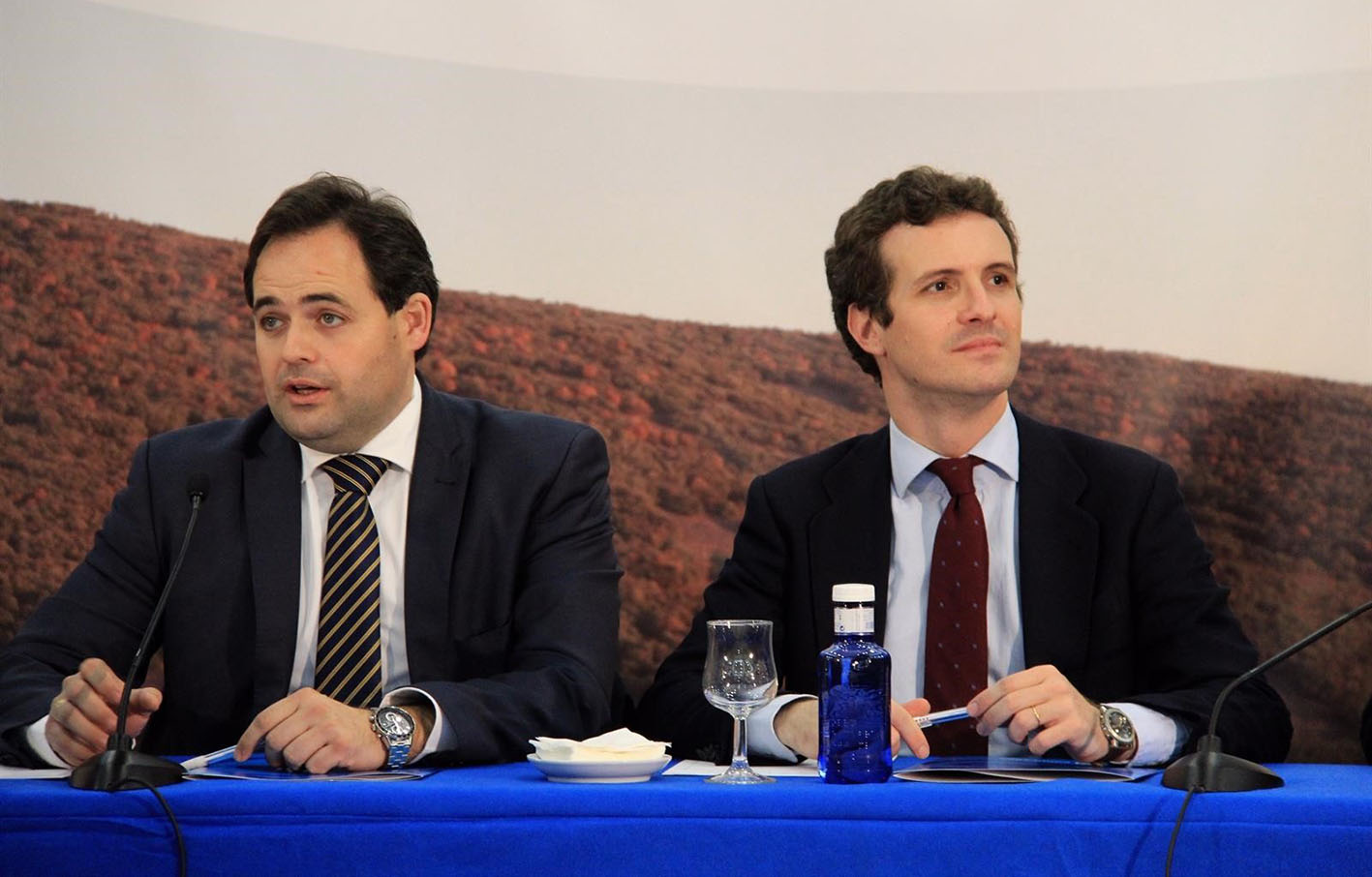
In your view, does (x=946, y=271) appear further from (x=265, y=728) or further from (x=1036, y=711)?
(x=265, y=728)

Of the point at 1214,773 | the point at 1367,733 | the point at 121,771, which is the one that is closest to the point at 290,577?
the point at 121,771

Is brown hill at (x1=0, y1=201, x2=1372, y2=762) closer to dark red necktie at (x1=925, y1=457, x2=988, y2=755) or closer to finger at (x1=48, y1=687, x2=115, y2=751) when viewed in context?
dark red necktie at (x1=925, y1=457, x2=988, y2=755)

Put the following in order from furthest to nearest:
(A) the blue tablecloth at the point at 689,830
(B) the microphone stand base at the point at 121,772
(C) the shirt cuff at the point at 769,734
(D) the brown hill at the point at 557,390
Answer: (D) the brown hill at the point at 557,390, (C) the shirt cuff at the point at 769,734, (B) the microphone stand base at the point at 121,772, (A) the blue tablecloth at the point at 689,830

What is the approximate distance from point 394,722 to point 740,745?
1.54 feet

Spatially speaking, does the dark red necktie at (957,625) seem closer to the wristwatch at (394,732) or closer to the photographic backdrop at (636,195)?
the wristwatch at (394,732)

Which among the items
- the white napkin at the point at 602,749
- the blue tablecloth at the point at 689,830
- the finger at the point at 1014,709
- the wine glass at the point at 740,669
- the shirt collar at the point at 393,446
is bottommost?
the blue tablecloth at the point at 689,830

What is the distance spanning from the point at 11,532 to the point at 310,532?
157 centimetres

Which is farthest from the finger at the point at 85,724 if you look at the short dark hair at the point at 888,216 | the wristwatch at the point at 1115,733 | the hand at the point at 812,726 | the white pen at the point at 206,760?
the short dark hair at the point at 888,216

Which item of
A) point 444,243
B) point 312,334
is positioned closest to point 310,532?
point 312,334

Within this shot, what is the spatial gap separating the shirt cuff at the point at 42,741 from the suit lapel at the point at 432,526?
561mm

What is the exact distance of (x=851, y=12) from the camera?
3732 mm

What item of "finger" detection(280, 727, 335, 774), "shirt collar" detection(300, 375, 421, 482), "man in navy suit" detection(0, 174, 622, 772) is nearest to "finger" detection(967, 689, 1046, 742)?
"man in navy suit" detection(0, 174, 622, 772)

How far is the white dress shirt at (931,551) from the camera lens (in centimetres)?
229

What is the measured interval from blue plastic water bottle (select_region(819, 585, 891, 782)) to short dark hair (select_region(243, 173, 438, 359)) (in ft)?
3.92
